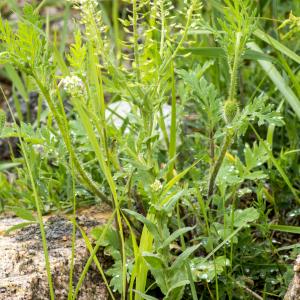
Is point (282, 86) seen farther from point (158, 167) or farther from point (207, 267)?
point (207, 267)

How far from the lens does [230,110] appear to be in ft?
7.10

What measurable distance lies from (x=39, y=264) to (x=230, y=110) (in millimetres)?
818

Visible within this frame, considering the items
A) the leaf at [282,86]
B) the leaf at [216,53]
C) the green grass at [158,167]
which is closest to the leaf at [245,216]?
the green grass at [158,167]

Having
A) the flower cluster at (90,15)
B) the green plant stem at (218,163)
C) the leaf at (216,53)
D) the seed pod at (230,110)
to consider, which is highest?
the flower cluster at (90,15)

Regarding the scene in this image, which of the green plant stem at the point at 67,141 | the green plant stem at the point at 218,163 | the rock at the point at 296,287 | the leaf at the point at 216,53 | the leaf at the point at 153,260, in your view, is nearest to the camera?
the rock at the point at 296,287

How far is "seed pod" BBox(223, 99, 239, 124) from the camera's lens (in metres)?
2.16

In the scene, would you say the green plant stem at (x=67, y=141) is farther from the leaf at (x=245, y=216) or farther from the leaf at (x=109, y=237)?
the leaf at (x=245, y=216)

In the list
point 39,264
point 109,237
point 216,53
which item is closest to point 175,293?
point 109,237

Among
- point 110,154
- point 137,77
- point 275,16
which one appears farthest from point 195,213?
point 275,16

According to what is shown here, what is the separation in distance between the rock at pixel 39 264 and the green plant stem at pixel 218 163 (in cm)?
46

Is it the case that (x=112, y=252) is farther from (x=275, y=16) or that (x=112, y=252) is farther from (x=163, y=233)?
(x=275, y=16)

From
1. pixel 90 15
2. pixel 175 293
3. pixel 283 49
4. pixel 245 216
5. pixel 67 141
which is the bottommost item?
pixel 175 293

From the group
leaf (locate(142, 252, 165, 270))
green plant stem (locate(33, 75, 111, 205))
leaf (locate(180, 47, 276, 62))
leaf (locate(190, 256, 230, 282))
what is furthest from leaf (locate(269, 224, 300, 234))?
leaf (locate(180, 47, 276, 62))

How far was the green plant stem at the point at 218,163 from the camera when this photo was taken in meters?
2.22
